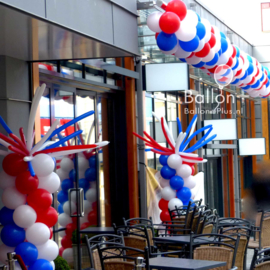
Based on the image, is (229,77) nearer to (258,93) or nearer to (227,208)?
(258,93)

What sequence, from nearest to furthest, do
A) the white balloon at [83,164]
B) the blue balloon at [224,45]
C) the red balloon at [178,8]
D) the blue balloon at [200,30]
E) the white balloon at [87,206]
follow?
the red balloon at [178,8] → the blue balloon at [200,30] → the blue balloon at [224,45] → the white balloon at [83,164] → the white balloon at [87,206]

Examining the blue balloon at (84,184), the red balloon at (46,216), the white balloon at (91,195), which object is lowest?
the white balloon at (91,195)

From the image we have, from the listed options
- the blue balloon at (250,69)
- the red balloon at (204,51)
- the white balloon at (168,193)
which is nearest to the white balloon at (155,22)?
the red balloon at (204,51)

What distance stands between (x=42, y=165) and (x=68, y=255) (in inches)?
122

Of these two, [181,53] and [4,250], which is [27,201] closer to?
[4,250]

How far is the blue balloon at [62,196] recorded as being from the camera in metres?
7.32

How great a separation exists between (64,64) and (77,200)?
2114 millimetres

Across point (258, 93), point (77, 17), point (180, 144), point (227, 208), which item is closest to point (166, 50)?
point (77, 17)

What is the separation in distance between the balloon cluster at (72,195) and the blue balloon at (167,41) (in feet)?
8.12

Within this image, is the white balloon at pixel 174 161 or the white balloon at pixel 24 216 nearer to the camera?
the white balloon at pixel 24 216

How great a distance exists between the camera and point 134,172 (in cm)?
948

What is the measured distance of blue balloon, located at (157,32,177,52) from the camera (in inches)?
239

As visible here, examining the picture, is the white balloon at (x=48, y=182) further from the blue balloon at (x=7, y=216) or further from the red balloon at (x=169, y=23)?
the red balloon at (x=169, y=23)

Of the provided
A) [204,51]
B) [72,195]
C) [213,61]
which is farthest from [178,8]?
[72,195]
